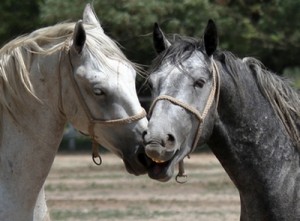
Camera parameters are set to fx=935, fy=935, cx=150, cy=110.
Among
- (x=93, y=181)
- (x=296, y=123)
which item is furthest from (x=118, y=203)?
(x=296, y=123)

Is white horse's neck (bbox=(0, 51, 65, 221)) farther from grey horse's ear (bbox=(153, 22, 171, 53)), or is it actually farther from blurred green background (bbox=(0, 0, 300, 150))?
blurred green background (bbox=(0, 0, 300, 150))

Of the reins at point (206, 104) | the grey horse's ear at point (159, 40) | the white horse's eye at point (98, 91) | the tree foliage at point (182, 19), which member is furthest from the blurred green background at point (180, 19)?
the white horse's eye at point (98, 91)

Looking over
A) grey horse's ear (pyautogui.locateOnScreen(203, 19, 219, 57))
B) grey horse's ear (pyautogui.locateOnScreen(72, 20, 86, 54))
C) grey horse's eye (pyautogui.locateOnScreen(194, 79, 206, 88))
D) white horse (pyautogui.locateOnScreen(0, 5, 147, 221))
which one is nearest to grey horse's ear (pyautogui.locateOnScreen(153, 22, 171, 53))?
grey horse's ear (pyautogui.locateOnScreen(203, 19, 219, 57))

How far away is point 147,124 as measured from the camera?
519 centimetres

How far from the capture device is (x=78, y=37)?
201 inches

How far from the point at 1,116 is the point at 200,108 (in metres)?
1.14

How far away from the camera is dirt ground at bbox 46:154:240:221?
12.8 meters

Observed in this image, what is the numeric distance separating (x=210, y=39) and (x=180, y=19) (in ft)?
39.8

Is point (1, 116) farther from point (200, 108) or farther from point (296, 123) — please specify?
point (296, 123)

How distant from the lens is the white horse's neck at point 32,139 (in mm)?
5145

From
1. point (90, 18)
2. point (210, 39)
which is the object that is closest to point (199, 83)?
point (210, 39)

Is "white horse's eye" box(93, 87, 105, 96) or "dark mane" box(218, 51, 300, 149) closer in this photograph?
"white horse's eye" box(93, 87, 105, 96)

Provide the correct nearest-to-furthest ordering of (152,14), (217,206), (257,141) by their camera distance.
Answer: (257,141), (217,206), (152,14)

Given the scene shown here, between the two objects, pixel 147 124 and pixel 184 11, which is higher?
pixel 147 124
